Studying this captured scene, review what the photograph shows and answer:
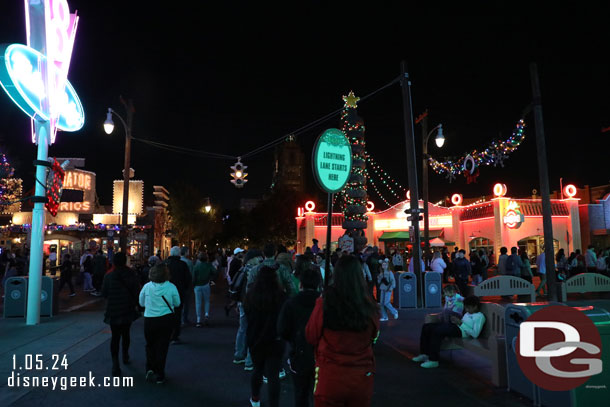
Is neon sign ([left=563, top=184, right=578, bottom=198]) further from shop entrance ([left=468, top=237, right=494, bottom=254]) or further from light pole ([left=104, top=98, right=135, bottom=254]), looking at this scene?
light pole ([left=104, top=98, right=135, bottom=254])

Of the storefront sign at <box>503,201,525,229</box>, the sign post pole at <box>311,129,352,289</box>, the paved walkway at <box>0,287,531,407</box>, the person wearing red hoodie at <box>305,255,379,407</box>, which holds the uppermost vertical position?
the storefront sign at <box>503,201,525,229</box>

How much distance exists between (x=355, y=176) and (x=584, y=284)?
15.4 metres

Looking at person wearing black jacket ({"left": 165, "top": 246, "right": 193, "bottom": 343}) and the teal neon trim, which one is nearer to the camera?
person wearing black jacket ({"left": 165, "top": 246, "right": 193, "bottom": 343})

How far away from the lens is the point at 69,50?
1184 centimetres

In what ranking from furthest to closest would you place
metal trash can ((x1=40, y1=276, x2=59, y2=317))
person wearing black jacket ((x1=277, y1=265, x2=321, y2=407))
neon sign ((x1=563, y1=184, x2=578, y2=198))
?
1. neon sign ((x1=563, y1=184, x2=578, y2=198))
2. metal trash can ((x1=40, y1=276, x2=59, y2=317))
3. person wearing black jacket ((x1=277, y1=265, x2=321, y2=407))

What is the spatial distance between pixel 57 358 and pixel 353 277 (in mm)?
6530

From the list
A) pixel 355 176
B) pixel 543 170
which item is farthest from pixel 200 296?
pixel 355 176

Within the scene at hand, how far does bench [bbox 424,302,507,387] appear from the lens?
6.10m

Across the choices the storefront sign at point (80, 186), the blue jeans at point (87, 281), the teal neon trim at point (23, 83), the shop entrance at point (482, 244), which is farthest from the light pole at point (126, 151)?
the storefront sign at point (80, 186)

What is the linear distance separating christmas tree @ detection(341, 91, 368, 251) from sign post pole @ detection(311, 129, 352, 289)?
21.5 m

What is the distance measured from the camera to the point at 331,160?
548cm

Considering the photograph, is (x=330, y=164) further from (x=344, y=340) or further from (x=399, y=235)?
(x=399, y=235)

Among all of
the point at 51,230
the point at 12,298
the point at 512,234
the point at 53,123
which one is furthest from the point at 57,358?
the point at 51,230

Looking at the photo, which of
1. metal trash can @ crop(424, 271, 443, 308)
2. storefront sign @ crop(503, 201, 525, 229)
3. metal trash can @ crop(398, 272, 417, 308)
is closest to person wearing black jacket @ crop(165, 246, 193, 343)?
metal trash can @ crop(398, 272, 417, 308)
